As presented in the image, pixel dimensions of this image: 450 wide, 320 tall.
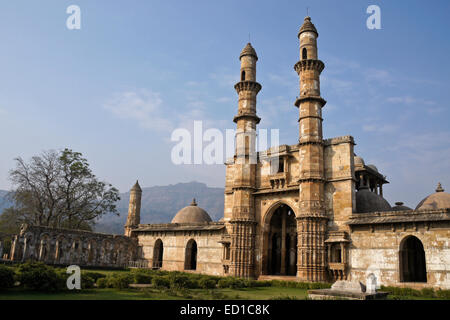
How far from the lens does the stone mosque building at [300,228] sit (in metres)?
23.4

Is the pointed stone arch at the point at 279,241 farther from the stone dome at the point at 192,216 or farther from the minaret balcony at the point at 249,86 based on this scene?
the minaret balcony at the point at 249,86

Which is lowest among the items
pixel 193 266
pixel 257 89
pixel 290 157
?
pixel 193 266

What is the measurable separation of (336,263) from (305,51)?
17537 millimetres

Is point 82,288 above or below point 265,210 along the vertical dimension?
below

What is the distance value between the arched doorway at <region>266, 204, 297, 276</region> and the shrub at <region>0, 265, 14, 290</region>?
2110 cm

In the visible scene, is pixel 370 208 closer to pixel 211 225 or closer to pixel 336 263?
pixel 336 263

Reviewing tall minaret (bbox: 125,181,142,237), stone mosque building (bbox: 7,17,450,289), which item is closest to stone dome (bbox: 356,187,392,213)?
stone mosque building (bbox: 7,17,450,289)

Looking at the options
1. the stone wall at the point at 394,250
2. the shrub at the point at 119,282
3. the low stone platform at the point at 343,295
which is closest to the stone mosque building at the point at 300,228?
the stone wall at the point at 394,250

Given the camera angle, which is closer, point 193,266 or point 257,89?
point 257,89

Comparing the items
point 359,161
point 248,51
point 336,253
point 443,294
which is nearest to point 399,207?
point 359,161

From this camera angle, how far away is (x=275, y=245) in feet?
108

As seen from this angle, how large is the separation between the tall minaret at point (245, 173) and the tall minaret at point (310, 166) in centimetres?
505

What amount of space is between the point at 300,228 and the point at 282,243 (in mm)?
5552
